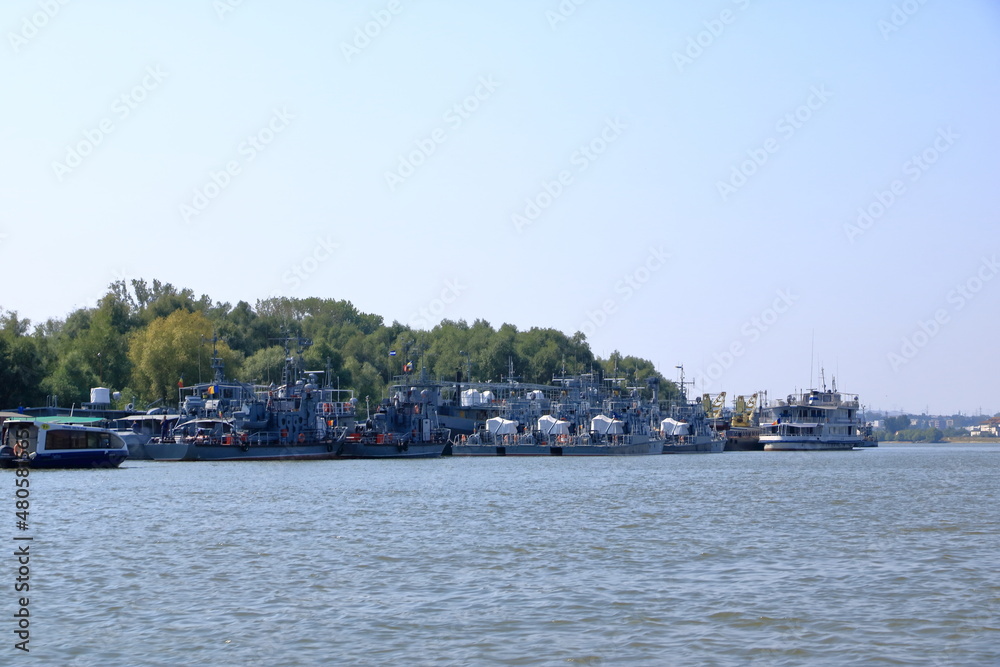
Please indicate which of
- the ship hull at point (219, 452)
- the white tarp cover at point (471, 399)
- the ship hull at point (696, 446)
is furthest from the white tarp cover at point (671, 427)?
the ship hull at point (219, 452)

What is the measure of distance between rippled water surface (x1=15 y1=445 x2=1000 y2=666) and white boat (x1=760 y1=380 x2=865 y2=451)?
128 metres

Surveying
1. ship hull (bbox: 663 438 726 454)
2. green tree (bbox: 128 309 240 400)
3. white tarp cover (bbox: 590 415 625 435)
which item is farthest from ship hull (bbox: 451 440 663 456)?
green tree (bbox: 128 309 240 400)

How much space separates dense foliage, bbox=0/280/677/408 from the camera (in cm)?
11494

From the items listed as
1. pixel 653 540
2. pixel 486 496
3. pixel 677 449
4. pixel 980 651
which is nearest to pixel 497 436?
pixel 677 449

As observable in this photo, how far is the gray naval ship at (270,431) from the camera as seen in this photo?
98.4 meters

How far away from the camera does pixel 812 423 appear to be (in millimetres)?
181250

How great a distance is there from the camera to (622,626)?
21781mm

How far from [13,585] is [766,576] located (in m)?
18.4

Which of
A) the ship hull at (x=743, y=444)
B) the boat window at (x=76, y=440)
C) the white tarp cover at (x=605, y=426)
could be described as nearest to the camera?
the boat window at (x=76, y=440)

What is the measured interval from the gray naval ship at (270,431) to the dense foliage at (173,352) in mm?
6855

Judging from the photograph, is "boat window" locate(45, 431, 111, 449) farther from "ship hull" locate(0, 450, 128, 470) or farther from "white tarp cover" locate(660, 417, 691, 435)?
"white tarp cover" locate(660, 417, 691, 435)

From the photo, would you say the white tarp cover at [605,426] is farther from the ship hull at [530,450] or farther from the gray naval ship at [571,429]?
the ship hull at [530,450]

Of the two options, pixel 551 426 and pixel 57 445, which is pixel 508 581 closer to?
pixel 57 445

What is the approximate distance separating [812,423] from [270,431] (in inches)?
4269
